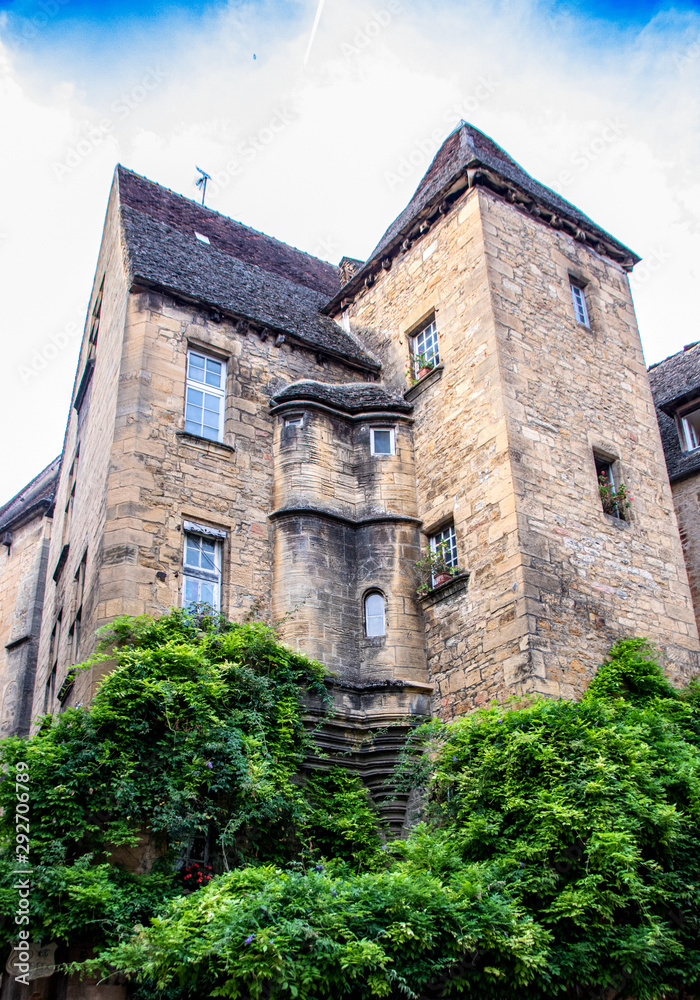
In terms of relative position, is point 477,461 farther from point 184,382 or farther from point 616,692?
point 184,382

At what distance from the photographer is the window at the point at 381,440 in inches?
559

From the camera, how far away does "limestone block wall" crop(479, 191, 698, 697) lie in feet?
38.1

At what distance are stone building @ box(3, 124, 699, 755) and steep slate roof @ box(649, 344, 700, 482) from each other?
2.40 m

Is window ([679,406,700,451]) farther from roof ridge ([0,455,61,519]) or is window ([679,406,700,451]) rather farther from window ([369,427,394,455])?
roof ridge ([0,455,61,519])

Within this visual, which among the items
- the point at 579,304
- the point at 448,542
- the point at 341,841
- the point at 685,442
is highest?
the point at 579,304

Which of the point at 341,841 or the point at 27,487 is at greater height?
the point at 27,487

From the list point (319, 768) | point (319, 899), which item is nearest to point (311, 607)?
point (319, 768)

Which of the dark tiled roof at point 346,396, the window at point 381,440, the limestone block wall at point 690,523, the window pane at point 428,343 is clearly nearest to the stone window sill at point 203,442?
the dark tiled roof at point 346,396

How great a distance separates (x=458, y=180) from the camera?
1479 cm

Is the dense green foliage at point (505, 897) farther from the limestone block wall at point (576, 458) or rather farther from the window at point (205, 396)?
the window at point (205, 396)

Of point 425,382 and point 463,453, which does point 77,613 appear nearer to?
point 463,453

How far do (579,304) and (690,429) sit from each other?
4105 mm

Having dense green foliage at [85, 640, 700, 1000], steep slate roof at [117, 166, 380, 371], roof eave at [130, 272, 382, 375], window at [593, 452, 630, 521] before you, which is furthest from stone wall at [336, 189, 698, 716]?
steep slate roof at [117, 166, 380, 371]

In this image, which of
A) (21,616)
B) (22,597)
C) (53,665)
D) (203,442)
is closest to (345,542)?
(203,442)
